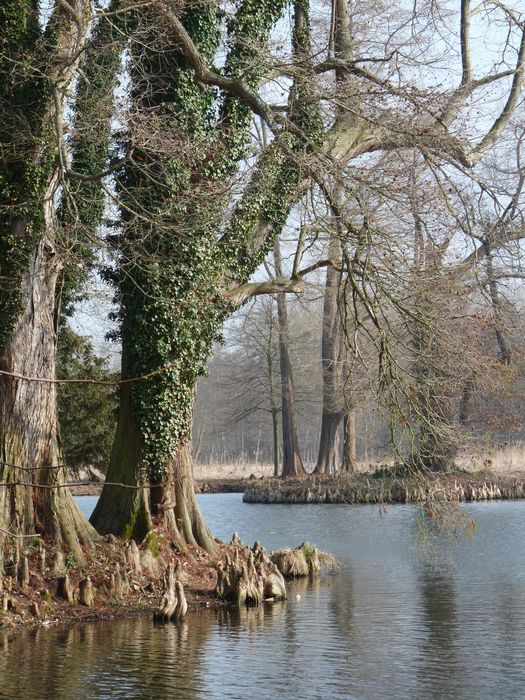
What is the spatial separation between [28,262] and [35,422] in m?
1.93

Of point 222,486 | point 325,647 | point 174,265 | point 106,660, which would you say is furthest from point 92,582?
point 222,486

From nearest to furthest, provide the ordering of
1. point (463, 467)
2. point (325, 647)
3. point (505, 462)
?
1. point (325, 647)
2. point (463, 467)
3. point (505, 462)

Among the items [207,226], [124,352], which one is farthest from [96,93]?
[124,352]

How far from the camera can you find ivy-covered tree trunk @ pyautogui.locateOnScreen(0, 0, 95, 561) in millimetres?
10836

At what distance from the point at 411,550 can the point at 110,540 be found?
6775 mm

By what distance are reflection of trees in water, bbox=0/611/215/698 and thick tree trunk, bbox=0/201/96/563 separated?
1.55 meters

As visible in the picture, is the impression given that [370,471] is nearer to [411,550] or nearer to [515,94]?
[411,550]

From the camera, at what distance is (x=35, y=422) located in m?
11.3

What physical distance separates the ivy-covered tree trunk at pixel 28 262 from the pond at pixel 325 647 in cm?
169

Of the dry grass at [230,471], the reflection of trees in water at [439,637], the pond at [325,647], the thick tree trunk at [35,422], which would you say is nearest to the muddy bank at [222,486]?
the dry grass at [230,471]

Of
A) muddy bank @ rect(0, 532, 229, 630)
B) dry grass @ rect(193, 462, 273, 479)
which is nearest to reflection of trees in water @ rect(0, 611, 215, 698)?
muddy bank @ rect(0, 532, 229, 630)

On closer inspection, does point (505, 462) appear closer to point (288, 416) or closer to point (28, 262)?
point (288, 416)

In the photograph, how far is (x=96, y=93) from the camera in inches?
429

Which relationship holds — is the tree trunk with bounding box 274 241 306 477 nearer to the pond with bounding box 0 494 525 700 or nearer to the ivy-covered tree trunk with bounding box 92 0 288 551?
the pond with bounding box 0 494 525 700
